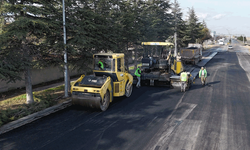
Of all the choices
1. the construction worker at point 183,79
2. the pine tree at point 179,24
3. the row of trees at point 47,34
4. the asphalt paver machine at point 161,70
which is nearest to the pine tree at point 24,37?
the row of trees at point 47,34

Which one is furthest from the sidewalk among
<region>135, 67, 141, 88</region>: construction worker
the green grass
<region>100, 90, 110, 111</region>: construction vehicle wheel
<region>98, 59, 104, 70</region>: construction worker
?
<region>135, 67, 141, 88</region>: construction worker

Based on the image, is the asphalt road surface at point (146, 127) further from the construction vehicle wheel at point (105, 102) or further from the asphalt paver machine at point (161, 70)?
the asphalt paver machine at point (161, 70)

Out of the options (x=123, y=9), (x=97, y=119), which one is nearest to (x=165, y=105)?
(x=97, y=119)

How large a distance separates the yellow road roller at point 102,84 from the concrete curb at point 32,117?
1.27 m

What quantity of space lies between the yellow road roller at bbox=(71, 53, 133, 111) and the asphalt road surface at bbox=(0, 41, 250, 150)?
650 mm

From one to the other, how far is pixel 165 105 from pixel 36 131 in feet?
23.8

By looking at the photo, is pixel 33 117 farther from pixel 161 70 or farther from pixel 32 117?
pixel 161 70

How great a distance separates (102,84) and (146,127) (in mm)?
3790

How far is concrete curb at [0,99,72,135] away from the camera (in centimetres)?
871

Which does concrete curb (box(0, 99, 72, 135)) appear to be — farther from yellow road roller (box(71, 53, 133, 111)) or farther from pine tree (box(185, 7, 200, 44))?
pine tree (box(185, 7, 200, 44))

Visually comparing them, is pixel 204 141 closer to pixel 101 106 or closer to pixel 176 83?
pixel 101 106

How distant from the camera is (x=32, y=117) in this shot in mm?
9953

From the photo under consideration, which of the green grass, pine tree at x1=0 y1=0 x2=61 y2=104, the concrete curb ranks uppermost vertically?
pine tree at x1=0 y1=0 x2=61 y2=104

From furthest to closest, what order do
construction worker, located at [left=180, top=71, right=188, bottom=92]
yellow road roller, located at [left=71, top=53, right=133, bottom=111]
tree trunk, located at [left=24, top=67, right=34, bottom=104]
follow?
construction worker, located at [left=180, top=71, right=188, bottom=92] → tree trunk, located at [left=24, top=67, right=34, bottom=104] → yellow road roller, located at [left=71, top=53, right=133, bottom=111]
